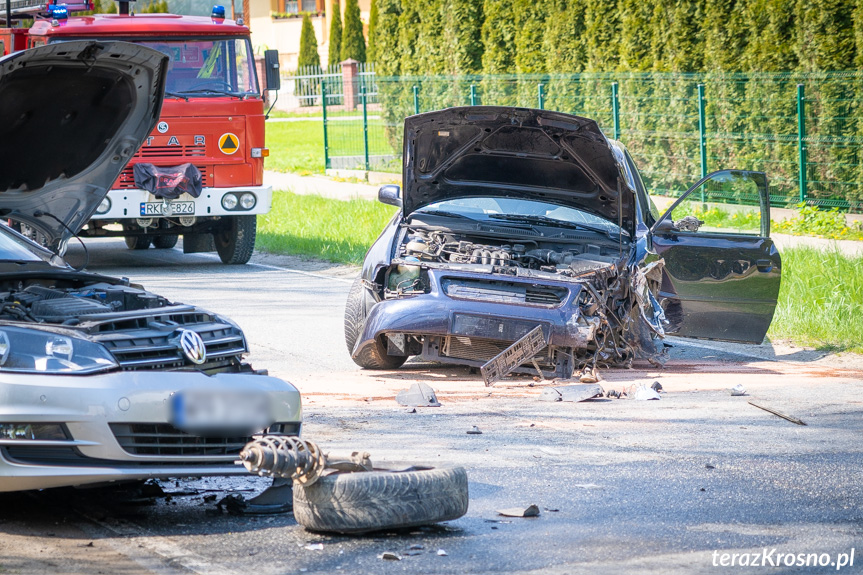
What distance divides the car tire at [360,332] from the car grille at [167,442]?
330cm

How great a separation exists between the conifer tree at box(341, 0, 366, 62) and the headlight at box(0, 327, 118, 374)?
47.5 m

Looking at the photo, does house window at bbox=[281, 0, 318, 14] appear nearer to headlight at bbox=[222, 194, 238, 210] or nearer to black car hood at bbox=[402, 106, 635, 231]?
headlight at bbox=[222, 194, 238, 210]

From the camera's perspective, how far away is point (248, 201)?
13.9m

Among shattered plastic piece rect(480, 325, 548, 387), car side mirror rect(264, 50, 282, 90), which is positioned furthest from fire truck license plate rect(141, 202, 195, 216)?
shattered plastic piece rect(480, 325, 548, 387)

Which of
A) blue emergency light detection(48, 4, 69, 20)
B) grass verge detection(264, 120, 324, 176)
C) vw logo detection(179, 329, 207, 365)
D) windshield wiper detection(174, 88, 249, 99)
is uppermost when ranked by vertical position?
blue emergency light detection(48, 4, 69, 20)

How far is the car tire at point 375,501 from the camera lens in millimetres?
4508

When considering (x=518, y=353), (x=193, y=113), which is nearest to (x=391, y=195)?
(x=518, y=353)

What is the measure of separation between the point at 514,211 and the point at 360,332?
5.71 ft

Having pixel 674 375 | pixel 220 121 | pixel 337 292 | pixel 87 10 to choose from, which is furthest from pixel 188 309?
pixel 87 10

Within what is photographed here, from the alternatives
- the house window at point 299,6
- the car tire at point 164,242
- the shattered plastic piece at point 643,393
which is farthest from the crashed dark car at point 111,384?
the house window at point 299,6

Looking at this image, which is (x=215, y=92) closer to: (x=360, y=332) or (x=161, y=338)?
(x=360, y=332)

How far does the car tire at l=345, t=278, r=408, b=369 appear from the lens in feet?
26.9

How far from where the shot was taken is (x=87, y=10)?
1441 cm

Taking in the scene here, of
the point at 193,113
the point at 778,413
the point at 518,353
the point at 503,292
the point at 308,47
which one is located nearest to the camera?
the point at 778,413
